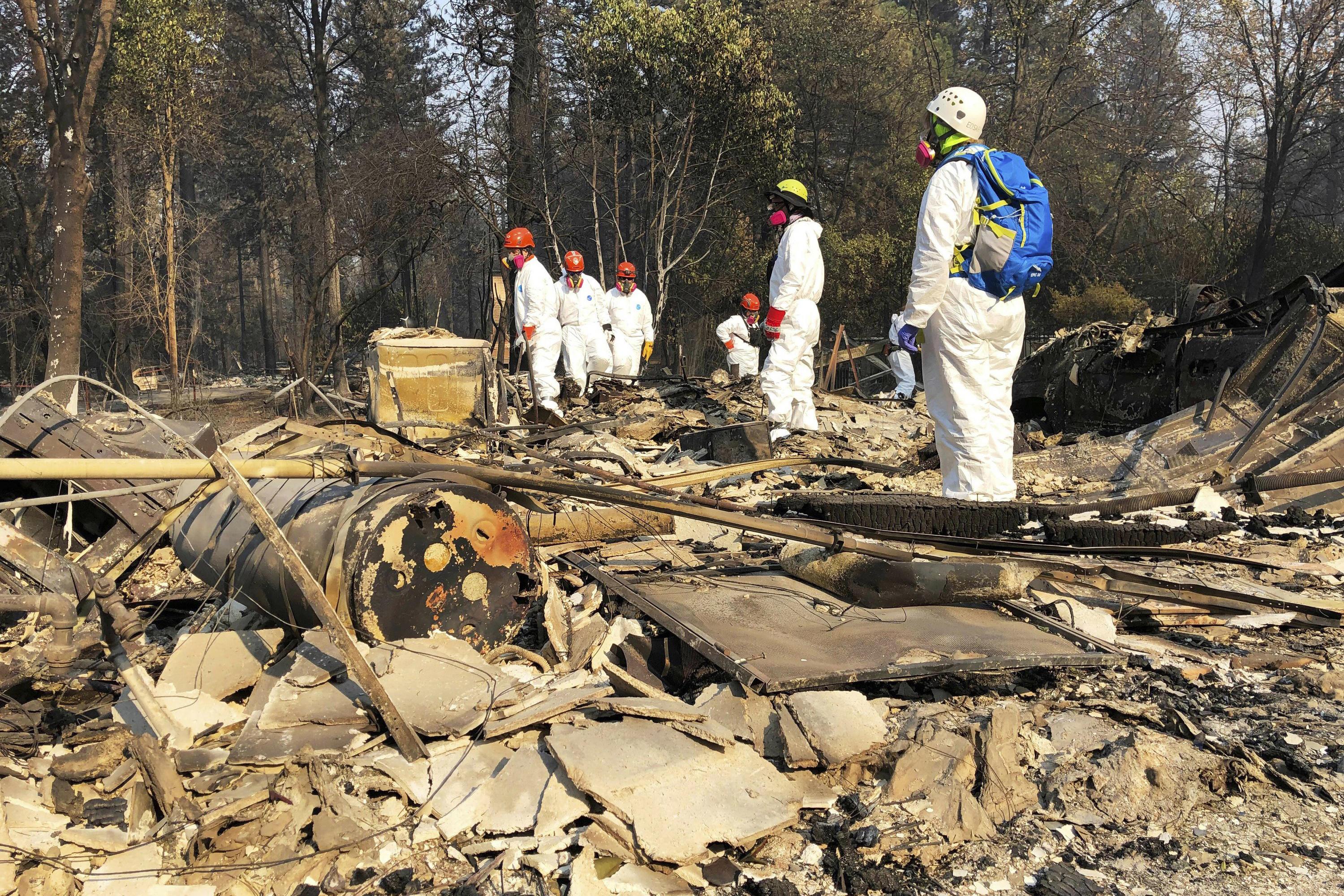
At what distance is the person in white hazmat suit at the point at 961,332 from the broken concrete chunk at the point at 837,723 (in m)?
2.47

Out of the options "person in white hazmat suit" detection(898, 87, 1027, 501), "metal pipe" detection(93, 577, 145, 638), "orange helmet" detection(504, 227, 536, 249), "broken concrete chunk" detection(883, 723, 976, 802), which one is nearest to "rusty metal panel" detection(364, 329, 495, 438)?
"orange helmet" detection(504, 227, 536, 249)

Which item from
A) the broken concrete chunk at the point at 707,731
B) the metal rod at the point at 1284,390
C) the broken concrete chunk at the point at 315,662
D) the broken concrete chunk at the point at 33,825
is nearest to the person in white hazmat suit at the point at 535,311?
the metal rod at the point at 1284,390

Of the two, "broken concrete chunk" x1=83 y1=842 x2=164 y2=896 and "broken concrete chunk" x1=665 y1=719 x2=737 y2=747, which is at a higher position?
"broken concrete chunk" x1=665 y1=719 x2=737 y2=747

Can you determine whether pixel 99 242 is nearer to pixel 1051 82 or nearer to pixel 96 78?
pixel 96 78

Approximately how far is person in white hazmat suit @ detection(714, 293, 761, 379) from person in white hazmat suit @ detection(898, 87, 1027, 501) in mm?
8498

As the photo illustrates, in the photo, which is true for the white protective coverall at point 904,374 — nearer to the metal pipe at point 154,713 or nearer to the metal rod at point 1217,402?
the metal rod at point 1217,402

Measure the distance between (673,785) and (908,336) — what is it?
345cm

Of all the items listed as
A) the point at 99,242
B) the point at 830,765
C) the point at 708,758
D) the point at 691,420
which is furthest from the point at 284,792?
the point at 99,242

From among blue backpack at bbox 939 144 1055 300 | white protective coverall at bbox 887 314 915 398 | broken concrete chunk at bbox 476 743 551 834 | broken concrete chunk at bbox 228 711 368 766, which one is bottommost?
broken concrete chunk at bbox 476 743 551 834

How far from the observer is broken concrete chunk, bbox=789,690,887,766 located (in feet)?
8.84

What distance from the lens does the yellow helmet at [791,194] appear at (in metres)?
8.79

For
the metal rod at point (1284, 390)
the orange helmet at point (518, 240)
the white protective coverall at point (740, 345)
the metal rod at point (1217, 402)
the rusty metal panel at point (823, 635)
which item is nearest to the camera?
the rusty metal panel at point (823, 635)

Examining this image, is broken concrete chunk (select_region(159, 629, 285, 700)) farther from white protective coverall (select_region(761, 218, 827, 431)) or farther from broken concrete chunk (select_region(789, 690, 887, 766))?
white protective coverall (select_region(761, 218, 827, 431))

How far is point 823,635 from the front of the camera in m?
3.30
